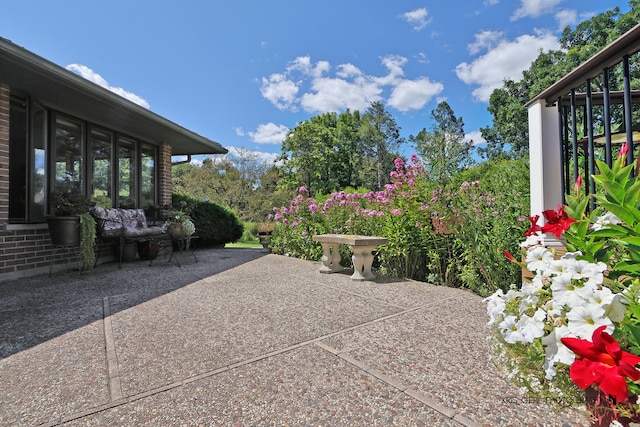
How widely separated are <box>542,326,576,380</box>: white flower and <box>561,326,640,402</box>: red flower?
0.53 ft

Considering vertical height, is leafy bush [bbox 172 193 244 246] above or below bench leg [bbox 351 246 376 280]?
above

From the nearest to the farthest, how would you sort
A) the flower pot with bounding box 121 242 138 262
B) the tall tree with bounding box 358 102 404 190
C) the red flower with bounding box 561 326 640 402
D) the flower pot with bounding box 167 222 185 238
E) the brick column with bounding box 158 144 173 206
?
1. the red flower with bounding box 561 326 640 402
2. the flower pot with bounding box 167 222 185 238
3. the flower pot with bounding box 121 242 138 262
4. the brick column with bounding box 158 144 173 206
5. the tall tree with bounding box 358 102 404 190

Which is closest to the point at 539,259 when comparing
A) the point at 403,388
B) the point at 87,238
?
the point at 403,388

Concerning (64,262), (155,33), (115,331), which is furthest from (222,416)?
(155,33)

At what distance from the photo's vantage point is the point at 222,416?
1.42 meters

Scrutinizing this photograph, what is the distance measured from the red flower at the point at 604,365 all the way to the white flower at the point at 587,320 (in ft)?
0.27

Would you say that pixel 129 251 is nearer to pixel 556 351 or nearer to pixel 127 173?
pixel 127 173

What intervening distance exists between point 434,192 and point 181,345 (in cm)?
317

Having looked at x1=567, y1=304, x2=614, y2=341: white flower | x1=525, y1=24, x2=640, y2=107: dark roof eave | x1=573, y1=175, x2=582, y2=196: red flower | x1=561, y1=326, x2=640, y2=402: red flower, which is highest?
x1=525, y1=24, x2=640, y2=107: dark roof eave

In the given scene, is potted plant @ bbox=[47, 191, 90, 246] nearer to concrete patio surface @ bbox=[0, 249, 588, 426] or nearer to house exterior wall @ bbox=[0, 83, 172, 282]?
house exterior wall @ bbox=[0, 83, 172, 282]

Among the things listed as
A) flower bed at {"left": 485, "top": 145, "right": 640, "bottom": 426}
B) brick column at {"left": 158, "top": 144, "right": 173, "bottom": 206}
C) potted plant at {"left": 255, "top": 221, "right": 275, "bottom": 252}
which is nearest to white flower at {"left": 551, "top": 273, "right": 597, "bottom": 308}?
flower bed at {"left": 485, "top": 145, "right": 640, "bottom": 426}

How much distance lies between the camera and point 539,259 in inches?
57.3

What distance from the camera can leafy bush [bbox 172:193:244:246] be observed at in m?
8.34

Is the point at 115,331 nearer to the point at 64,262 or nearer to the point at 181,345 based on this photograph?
the point at 181,345
